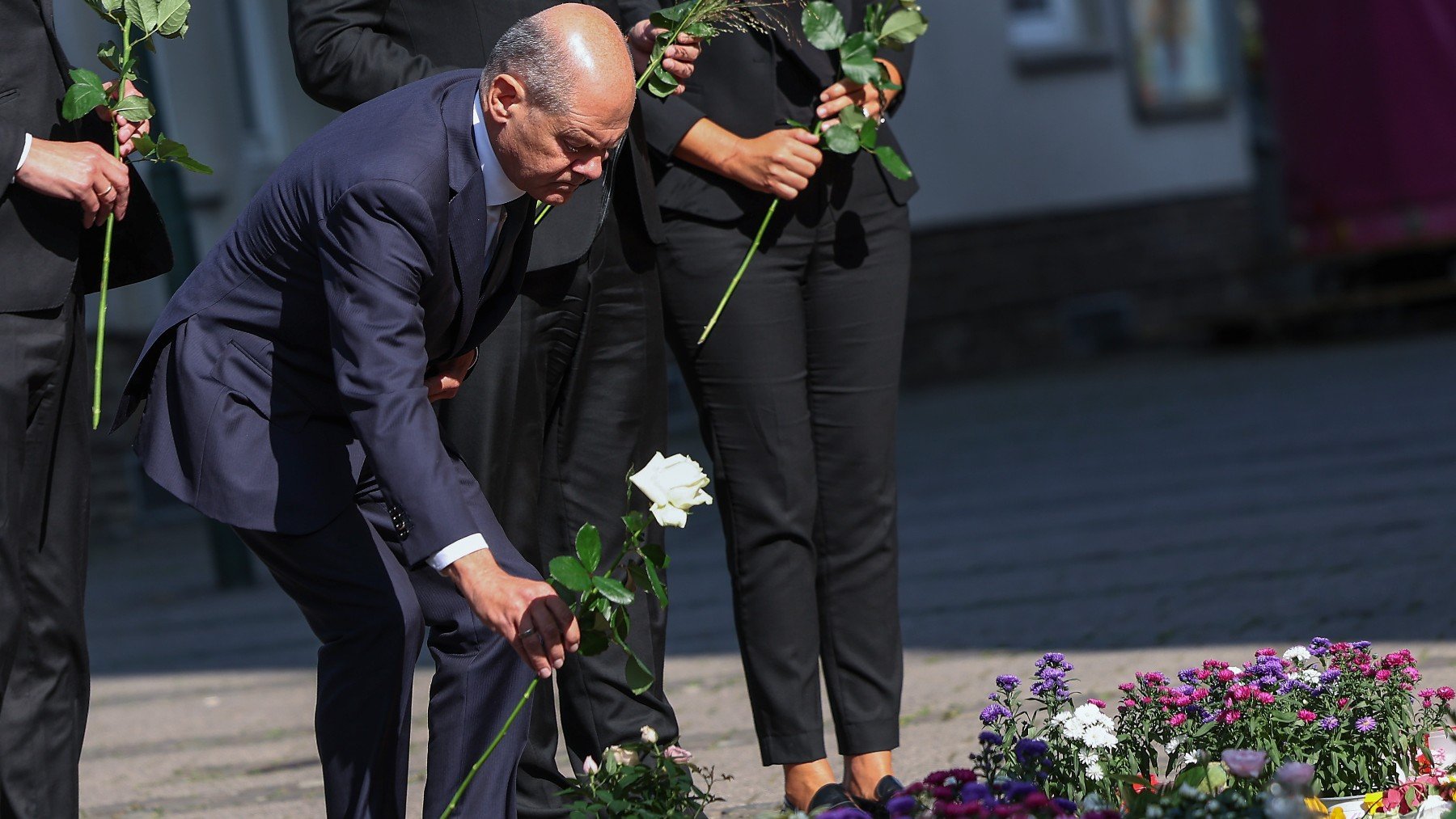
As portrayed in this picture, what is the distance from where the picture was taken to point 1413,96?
40.2ft

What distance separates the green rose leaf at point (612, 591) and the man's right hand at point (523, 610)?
51mm

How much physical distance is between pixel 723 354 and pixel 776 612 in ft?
1.65

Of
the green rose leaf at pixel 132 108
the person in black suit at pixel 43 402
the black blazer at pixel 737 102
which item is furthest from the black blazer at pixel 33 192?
the black blazer at pixel 737 102

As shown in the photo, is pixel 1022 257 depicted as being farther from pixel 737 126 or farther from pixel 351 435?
pixel 351 435

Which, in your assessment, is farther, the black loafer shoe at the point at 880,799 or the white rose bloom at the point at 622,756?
the black loafer shoe at the point at 880,799

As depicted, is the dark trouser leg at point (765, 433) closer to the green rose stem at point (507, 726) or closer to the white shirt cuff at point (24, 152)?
the green rose stem at point (507, 726)

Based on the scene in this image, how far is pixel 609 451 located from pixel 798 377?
1.27 feet

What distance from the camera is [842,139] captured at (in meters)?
3.45

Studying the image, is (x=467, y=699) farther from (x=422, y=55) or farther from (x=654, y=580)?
(x=422, y=55)

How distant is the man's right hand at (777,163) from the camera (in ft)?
11.3

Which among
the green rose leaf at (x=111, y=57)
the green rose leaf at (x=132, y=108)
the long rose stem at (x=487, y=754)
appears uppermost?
the green rose leaf at (x=111, y=57)

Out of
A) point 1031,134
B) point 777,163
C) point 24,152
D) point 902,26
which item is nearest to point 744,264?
point 777,163

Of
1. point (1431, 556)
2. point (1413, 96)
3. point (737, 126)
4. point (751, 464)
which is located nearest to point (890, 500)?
point (751, 464)

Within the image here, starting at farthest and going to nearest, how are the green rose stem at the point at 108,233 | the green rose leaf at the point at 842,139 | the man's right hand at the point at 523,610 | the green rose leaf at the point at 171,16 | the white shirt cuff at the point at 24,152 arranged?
the green rose leaf at the point at 842,139 < the green rose leaf at the point at 171,16 < the green rose stem at the point at 108,233 < the white shirt cuff at the point at 24,152 < the man's right hand at the point at 523,610
